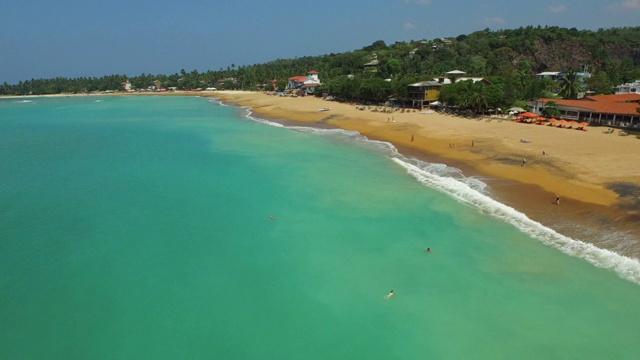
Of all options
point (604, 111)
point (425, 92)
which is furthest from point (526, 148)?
point (425, 92)

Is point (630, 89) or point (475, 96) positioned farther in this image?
point (630, 89)

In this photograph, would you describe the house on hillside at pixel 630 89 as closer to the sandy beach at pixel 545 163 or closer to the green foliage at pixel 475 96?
the green foliage at pixel 475 96

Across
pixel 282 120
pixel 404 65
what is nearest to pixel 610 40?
pixel 404 65

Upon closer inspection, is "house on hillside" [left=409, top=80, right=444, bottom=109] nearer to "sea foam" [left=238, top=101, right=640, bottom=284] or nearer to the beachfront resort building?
"sea foam" [left=238, top=101, right=640, bottom=284]

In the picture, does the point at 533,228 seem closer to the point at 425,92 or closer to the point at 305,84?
the point at 425,92

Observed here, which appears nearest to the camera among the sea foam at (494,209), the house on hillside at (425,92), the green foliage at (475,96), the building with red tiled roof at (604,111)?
the sea foam at (494,209)

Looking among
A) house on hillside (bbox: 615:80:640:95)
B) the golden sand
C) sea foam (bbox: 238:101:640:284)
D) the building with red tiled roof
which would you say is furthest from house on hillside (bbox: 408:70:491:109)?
sea foam (bbox: 238:101:640:284)

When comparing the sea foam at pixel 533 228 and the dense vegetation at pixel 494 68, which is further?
the dense vegetation at pixel 494 68

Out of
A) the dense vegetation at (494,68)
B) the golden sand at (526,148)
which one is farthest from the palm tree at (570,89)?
the golden sand at (526,148)
